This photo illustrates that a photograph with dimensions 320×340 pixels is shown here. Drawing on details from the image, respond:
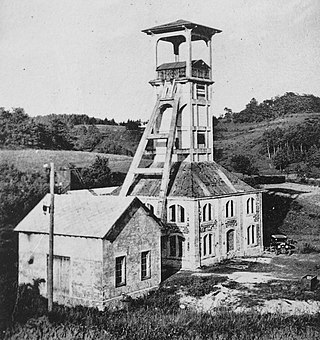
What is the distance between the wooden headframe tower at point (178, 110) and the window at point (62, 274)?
10.4 m

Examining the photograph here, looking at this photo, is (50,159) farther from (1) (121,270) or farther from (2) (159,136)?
(1) (121,270)

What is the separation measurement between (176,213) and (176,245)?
186 cm

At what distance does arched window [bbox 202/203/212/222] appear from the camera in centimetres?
3091

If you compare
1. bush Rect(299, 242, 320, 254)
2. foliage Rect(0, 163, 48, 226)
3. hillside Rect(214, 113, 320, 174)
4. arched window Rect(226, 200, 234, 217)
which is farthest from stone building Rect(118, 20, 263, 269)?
hillside Rect(214, 113, 320, 174)

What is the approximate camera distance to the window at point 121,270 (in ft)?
72.9

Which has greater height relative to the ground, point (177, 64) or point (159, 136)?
point (177, 64)

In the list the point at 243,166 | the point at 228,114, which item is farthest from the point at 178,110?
the point at 228,114

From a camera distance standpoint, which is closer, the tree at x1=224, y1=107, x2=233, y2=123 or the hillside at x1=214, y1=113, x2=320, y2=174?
the hillside at x1=214, y1=113, x2=320, y2=174

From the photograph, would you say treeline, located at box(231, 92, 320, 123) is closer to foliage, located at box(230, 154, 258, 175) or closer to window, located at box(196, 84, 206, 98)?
foliage, located at box(230, 154, 258, 175)

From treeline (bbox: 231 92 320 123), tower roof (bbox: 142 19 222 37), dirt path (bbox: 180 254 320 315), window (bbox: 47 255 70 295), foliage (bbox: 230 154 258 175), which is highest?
treeline (bbox: 231 92 320 123)

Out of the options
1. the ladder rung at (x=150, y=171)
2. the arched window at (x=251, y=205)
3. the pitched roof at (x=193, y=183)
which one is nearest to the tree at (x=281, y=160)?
the arched window at (x=251, y=205)

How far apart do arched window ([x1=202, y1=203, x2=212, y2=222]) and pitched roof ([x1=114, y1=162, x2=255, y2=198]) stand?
66 centimetres

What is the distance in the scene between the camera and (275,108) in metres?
79.9

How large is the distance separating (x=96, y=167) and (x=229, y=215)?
18996 mm
